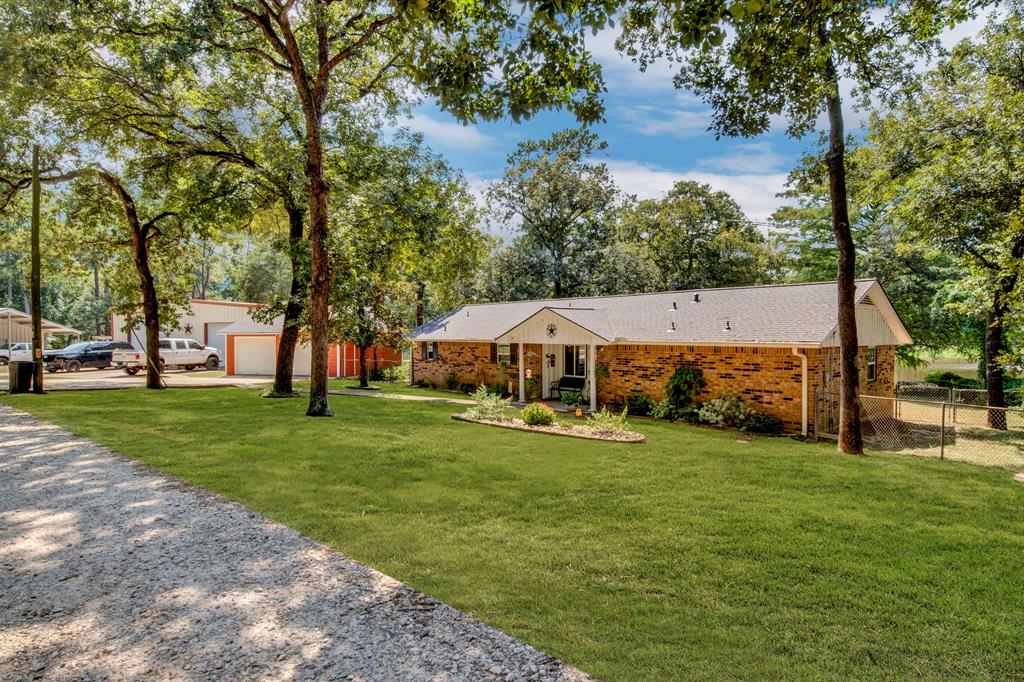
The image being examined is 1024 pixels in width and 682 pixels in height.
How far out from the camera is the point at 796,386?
1319 centimetres

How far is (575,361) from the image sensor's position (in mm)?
19406

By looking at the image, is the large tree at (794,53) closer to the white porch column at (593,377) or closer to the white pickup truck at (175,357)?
the white porch column at (593,377)

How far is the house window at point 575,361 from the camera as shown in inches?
750

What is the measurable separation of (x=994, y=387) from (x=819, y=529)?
15496mm

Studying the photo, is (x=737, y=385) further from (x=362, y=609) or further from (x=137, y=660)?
(x=137, y=660)

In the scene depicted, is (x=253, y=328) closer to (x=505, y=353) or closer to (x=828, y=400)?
(x=505, y=353)

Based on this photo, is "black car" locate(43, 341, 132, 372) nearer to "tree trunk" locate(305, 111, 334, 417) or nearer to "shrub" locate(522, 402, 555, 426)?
"tree trunk" locate(305, 111, 334, 417)

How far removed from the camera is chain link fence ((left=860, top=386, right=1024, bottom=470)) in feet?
36.2

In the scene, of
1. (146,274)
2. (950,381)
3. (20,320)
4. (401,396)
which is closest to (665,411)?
(401,396)

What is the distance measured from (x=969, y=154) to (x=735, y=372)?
7.50 meters

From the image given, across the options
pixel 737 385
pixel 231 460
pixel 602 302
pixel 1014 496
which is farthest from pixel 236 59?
pixel 1014 496

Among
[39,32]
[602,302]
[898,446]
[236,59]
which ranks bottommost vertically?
[898,446]

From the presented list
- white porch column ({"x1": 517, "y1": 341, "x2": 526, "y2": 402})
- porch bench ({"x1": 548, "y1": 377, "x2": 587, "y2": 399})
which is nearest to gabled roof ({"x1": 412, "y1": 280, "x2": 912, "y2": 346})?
white porch column ({"x1": 517, "y1": 341, "x2": 526, "y2": 402})

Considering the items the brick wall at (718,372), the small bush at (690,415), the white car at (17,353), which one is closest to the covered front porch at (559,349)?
the brick wall at (718,372)
